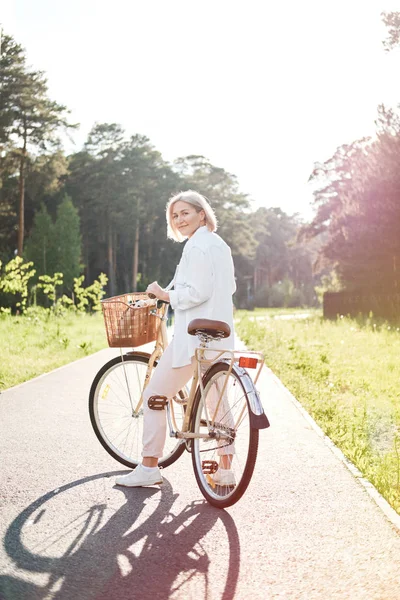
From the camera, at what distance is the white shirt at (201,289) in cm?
511

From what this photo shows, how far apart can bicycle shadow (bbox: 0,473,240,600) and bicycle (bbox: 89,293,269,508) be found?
1.03ft

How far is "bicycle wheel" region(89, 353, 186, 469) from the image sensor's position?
6.20 m

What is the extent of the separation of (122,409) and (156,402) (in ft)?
3.18

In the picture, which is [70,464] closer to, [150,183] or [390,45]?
[390,45]

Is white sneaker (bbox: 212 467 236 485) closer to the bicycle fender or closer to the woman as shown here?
the woman

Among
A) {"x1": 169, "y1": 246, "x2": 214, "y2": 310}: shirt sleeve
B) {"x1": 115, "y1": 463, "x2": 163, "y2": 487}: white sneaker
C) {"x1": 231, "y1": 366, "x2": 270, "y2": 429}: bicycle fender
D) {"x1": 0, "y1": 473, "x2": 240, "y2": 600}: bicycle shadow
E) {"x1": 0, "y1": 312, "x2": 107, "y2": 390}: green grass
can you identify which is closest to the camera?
{"x1": 0, "y1": 473, "x2": 240, "y2": 600}: bicycle shadow

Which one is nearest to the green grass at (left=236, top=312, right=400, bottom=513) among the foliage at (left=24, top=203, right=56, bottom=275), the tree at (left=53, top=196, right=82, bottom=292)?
the tree at (left=53, top=196, right=82, bottom=292)

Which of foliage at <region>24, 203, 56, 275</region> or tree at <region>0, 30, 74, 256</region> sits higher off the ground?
tree at <region>0, 30, 74, 256</region>

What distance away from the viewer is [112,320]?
5.66 meters

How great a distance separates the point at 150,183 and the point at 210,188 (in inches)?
341

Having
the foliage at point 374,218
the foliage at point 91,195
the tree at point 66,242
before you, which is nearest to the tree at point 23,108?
the foliage at point 91,195

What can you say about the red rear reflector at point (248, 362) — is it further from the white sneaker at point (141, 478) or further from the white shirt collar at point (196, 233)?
the white sneaker at point (141, 478)

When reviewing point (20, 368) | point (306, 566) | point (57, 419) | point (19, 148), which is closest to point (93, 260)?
point (19, 148)

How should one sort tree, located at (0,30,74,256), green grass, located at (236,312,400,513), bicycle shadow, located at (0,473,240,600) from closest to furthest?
bicycle shadow, located at (0,473,240,600) < green grass, located at (236,312,400,513) < tree, located at (0,30,74,256)
